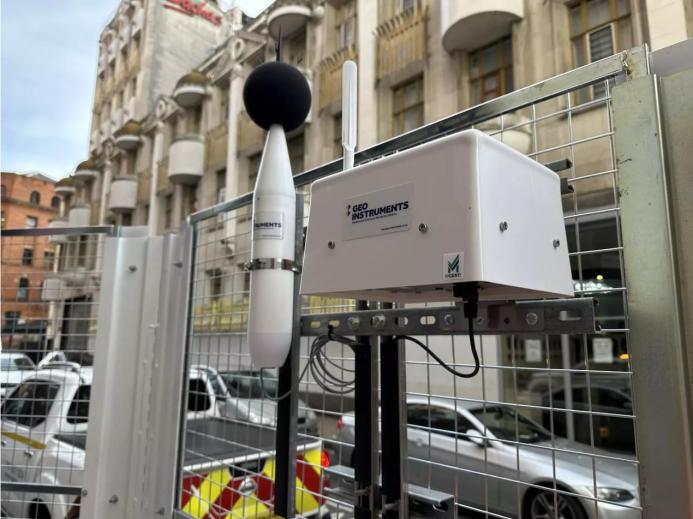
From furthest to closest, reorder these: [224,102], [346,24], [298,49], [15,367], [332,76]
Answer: [224,102] < [298,49] < [346,24] < [332,76] < [15,367]

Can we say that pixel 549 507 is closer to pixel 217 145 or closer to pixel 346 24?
pixel 346 24

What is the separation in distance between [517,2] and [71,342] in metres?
8.08

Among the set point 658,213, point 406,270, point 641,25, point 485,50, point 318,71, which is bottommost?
point 406,270

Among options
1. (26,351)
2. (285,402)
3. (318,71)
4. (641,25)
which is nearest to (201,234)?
(285,402)

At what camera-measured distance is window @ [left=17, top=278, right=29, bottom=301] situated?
2940mm

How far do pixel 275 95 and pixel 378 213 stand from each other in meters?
0.78

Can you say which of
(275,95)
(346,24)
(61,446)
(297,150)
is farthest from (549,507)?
(346,24)

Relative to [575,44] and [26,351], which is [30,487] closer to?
[26,351]

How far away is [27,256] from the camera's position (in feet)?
9.91

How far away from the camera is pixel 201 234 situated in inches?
93.0

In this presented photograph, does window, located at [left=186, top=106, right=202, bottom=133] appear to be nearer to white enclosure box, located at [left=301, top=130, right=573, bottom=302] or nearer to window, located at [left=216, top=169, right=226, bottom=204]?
window, located at [left=216, top=169, right=226, bottom=204]

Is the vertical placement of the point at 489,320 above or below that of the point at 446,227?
below

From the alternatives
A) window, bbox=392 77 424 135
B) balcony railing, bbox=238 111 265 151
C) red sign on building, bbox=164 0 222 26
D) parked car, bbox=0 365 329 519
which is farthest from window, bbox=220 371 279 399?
red sign on building, bbox=164 0 222 26

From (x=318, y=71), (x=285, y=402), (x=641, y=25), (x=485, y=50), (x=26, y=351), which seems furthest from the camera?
(x=318, y=71)
